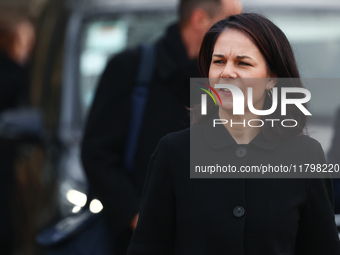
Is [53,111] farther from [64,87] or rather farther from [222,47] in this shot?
[222,47]

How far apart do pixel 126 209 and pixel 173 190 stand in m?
0.40

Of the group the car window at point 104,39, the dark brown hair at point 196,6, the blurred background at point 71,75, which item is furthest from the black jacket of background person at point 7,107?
the dark brown hair at point 196,6

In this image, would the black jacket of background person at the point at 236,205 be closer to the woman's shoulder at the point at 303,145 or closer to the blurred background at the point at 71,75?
the woman's shoulder at the point at 303,145

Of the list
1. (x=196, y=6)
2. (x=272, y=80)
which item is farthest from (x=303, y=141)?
(x=196, y=6)

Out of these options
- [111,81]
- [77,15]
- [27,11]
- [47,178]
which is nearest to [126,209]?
[111,81]

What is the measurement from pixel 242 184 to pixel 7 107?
4.42 meters

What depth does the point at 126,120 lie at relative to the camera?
1562 millimetres

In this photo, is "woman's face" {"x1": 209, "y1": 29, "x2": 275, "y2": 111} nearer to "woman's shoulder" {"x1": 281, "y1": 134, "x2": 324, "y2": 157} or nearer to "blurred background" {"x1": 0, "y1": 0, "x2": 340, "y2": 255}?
"woman's shoulder" {"x1": 281, "y1": 134, "x2": 324, "y2": 157}

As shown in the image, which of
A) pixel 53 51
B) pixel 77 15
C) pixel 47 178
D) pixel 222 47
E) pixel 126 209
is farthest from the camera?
pixel 53 51

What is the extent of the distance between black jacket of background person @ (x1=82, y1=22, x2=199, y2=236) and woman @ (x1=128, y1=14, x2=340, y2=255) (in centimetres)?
7

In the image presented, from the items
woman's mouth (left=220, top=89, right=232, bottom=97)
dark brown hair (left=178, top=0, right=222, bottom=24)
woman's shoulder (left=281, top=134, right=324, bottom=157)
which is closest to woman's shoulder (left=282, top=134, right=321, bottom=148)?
woman's shoulder (left=281, top=134, right=324, bottom=157)

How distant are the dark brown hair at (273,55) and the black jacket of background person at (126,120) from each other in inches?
4.6

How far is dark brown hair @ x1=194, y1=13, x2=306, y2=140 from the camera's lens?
78 centimetres

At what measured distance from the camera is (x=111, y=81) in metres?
1.75
